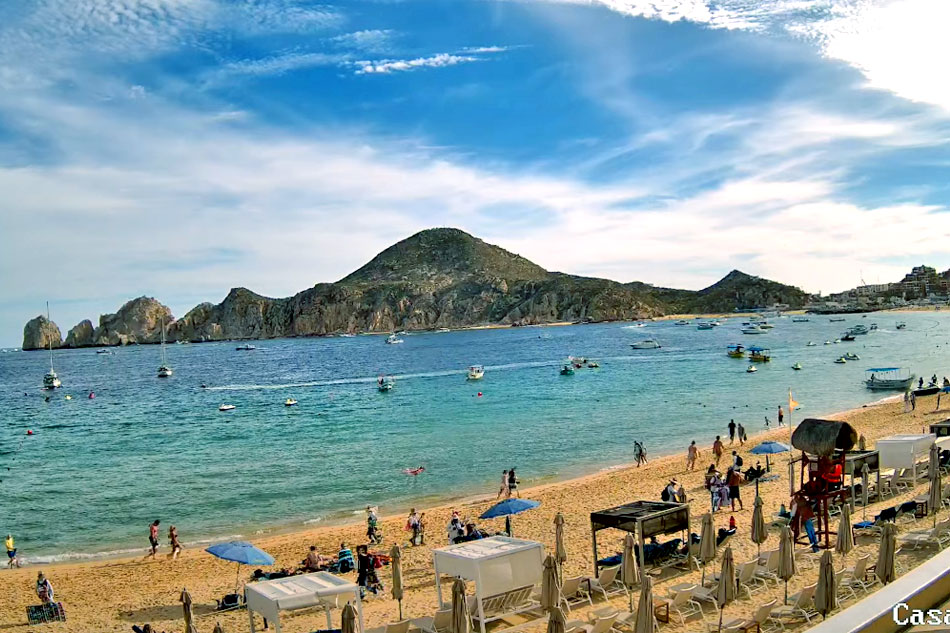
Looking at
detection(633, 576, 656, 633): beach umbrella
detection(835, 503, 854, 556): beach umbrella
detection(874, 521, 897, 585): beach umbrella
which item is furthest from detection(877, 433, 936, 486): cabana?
detection(633, 576, 656, 633): beach umbrella

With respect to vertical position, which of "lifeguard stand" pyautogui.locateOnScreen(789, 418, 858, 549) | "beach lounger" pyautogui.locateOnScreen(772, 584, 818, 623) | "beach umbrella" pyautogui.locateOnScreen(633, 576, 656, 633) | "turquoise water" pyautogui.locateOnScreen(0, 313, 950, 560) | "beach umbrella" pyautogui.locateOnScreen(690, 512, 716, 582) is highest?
"lifeguard stand" pyautogui.locateOnScreen(789, 418, 858, 549)

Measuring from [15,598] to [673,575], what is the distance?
16.4 m

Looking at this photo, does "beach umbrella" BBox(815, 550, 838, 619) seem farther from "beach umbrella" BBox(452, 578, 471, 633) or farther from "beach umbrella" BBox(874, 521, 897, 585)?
"beach umbrella" BBox(452, 578, 471, 633)

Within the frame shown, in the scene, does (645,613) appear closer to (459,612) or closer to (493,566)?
(459,612)

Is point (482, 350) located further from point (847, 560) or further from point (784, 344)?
point (847, 560)

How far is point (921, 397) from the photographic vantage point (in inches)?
1753

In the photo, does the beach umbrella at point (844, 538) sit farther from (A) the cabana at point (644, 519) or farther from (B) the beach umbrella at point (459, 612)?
(B) the beach umbrella at point (459, 612)

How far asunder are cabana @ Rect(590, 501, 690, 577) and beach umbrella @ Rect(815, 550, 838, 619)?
10.8 feet

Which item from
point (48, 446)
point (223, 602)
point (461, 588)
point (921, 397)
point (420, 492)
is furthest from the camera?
point (48, 446)

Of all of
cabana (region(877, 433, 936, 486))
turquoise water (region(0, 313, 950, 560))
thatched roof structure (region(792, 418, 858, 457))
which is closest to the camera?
thatched roof structure (region(792, 418, 858, 457))

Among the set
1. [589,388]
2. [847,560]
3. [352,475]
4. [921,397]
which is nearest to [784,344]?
[589,388]

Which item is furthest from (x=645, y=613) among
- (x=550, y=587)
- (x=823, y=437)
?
(x=823, y=437)

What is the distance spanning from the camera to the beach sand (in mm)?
14594

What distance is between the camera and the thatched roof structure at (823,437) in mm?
13891
